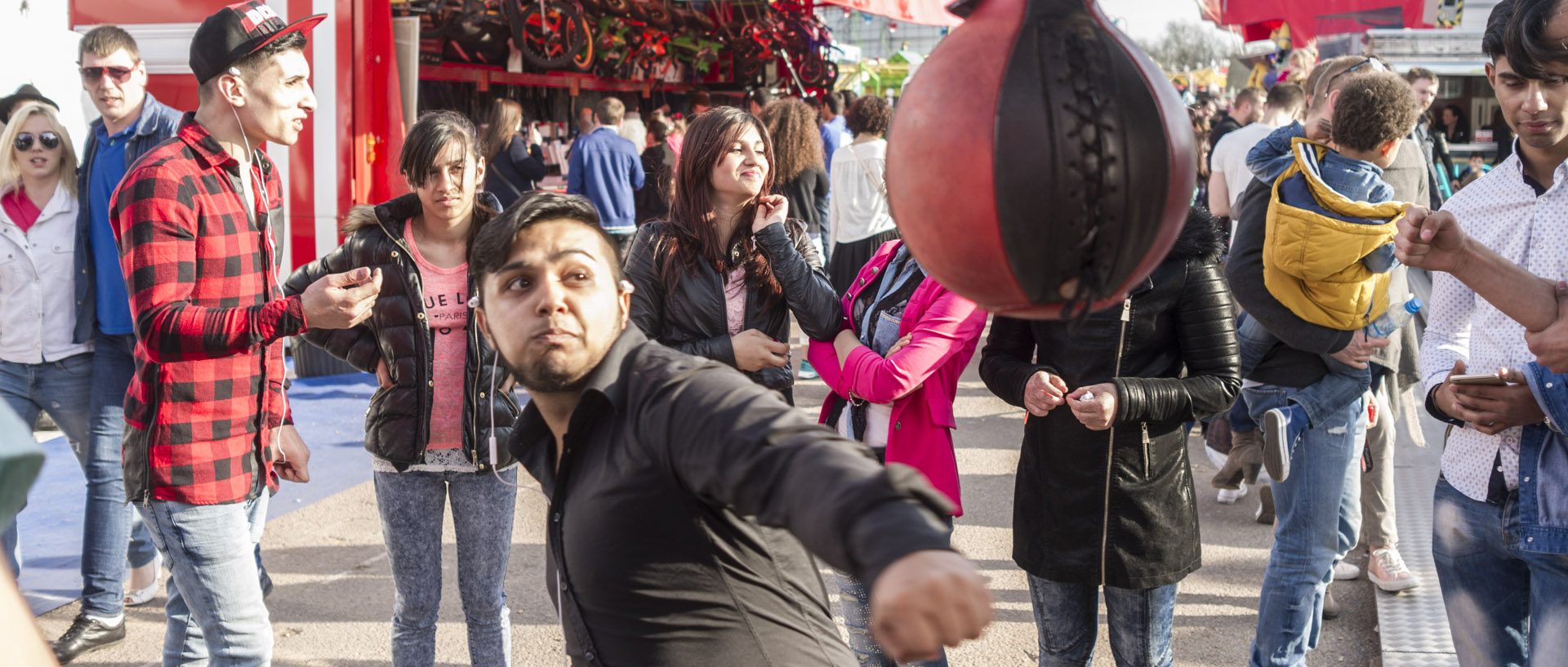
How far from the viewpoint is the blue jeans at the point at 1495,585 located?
2.23 m

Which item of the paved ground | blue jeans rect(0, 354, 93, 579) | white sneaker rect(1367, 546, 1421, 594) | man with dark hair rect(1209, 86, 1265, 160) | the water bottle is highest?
man with dark hair rect(1209, 86, 1265, 160)

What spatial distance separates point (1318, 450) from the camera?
3152 mm

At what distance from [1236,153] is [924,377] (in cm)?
404

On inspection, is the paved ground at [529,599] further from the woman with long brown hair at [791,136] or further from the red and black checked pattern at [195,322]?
the woman with long brown hair at [791,136]

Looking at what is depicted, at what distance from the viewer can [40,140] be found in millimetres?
4074

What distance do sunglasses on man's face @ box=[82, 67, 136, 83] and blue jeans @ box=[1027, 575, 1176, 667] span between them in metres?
3.76

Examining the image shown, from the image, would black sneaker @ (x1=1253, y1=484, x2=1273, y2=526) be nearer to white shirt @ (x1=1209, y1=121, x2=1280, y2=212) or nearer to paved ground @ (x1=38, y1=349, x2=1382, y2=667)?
paved ground @ (x1=38, y1=349, x2=1382, y2=667)

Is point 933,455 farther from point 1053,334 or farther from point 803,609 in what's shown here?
point 803,609

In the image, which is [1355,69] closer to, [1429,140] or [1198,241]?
[1198,241]

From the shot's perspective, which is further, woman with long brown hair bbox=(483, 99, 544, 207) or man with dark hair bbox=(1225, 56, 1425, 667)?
woman with long brown hair bbox=(483, 99, 544, 207)

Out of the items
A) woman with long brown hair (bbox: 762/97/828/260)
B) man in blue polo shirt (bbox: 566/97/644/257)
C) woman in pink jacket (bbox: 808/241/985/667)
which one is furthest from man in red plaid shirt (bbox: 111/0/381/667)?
man in blue polo shirt (bbox: 566/97/644/257)

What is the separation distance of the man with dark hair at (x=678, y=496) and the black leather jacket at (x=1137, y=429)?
1.17m

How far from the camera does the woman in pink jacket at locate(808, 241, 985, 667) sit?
2.80m

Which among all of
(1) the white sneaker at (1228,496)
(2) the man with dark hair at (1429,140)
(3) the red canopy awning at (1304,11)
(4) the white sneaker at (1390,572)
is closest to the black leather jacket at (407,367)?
(2) the man with dark hair at (1429,140)
